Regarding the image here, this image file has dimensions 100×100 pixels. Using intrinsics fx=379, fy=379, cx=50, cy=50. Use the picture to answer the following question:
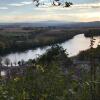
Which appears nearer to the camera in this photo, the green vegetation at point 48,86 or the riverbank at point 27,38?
the green vegetation at point 48,86

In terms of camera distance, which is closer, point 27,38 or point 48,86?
point 48,86

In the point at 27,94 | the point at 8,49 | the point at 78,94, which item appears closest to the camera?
the point at 27,94

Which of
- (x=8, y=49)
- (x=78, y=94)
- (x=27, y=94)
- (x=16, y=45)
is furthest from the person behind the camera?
(x=16, y=45)

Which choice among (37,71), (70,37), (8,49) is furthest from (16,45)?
(37,71)

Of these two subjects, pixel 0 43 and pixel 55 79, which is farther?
pixel 0 43

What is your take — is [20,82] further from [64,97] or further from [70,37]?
[70,37]

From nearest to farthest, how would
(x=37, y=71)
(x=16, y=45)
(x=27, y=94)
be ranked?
(x=27, y=94)
(x=37, y=71)
(x=16, y=45)

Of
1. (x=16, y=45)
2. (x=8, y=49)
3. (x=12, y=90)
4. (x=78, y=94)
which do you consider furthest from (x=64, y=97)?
(x=16, y=45)

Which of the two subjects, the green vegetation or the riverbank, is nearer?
the green vegetation

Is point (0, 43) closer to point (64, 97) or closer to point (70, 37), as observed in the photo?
point (70, 37)

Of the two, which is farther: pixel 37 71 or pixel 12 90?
pixel 37 71
